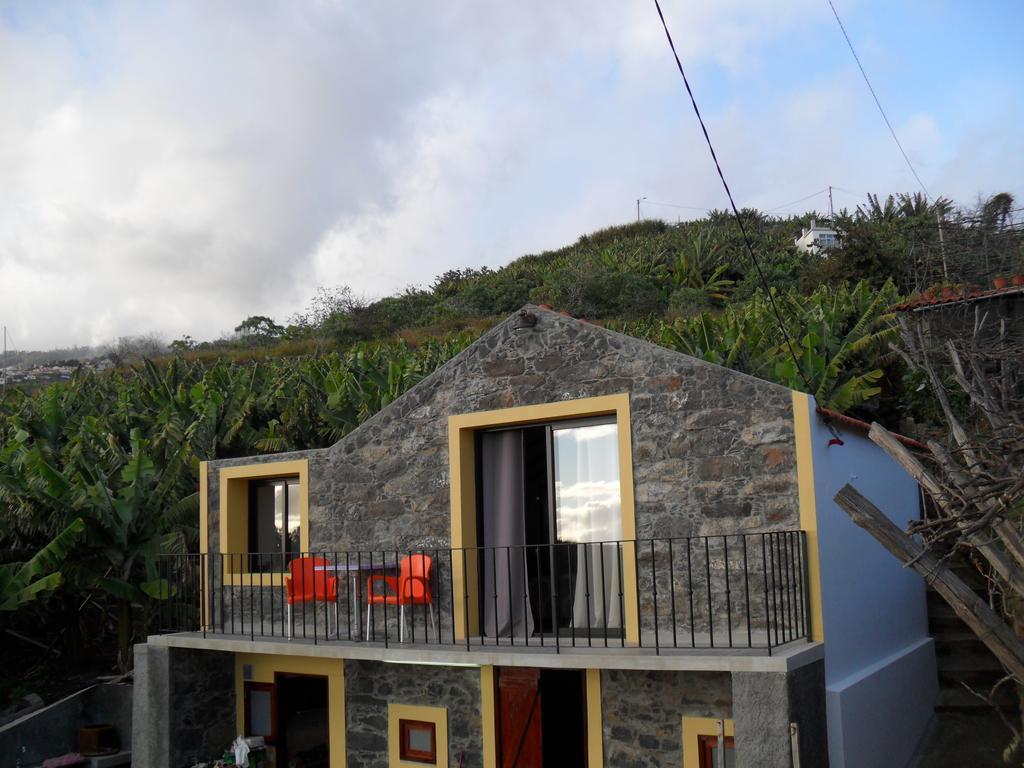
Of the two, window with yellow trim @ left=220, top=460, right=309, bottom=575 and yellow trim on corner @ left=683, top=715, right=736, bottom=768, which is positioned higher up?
window with yellow trim @ left=220, top=460, right=309, bottom=575

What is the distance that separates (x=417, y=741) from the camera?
10039 mm

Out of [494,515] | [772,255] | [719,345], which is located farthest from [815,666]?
[772,255]

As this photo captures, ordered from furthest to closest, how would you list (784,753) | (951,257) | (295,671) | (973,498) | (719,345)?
1. (719,345)
2. (951,257)
3. (295,671)
4. (784,753)
5. (973,498)

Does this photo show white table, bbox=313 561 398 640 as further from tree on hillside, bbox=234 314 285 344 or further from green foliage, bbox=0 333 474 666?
tree on hillside, bbox=234 314 285 344

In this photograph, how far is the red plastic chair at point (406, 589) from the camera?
9867mm

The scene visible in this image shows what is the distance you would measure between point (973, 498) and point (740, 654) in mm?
3755

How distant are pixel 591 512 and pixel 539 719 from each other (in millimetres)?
2176

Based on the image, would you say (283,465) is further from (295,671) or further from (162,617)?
(162,617)

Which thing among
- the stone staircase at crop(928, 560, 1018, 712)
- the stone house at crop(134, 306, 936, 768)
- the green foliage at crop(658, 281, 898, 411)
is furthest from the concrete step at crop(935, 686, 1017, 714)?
the green foliage at crop(658, 281, 898, 411)

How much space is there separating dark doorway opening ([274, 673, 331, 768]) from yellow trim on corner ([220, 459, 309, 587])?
128 cm

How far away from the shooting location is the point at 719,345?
18.6 meters

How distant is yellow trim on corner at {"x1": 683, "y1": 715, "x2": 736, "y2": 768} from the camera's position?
8.23 metres

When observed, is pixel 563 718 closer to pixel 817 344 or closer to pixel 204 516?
pixel 204 516

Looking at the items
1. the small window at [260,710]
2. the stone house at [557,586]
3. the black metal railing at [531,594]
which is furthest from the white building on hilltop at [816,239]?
the small window at [260,710]
